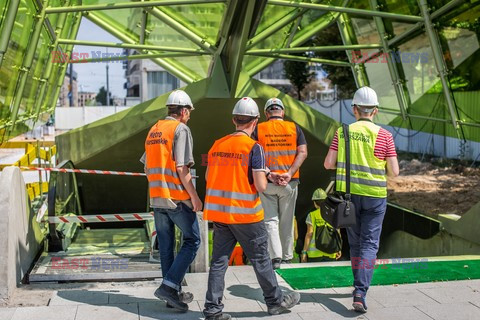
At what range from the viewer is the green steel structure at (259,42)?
9.89m

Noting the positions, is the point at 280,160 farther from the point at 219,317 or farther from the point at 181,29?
the point at 181,29

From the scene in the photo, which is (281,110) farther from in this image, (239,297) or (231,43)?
(231,43)

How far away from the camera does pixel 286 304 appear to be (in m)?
4.91

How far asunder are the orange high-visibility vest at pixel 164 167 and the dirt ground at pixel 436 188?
411 inches

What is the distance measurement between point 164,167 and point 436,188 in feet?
49.3

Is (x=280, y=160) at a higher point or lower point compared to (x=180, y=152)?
→ lower

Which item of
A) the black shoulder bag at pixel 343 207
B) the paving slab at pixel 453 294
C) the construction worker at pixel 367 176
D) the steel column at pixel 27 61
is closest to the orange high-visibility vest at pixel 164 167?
the black shoulder bag at pixel 343 207

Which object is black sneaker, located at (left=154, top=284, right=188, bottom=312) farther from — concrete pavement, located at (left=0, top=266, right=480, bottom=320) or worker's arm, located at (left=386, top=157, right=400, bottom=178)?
worker's arm, located at (left=386, top=157, right=400, bottom=178)

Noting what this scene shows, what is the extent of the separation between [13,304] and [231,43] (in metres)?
6.70

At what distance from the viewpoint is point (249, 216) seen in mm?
4598

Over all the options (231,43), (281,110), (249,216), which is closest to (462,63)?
(231,43)

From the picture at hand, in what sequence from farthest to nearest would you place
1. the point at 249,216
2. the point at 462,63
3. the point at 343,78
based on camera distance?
the point at 343,78, the point at 462,63, the point at 249,216

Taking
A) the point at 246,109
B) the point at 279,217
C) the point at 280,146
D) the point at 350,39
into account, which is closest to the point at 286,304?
the point at 246,109

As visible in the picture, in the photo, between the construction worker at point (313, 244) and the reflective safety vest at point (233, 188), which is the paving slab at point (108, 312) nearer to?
the reflective safety vest at point (233, 188)
